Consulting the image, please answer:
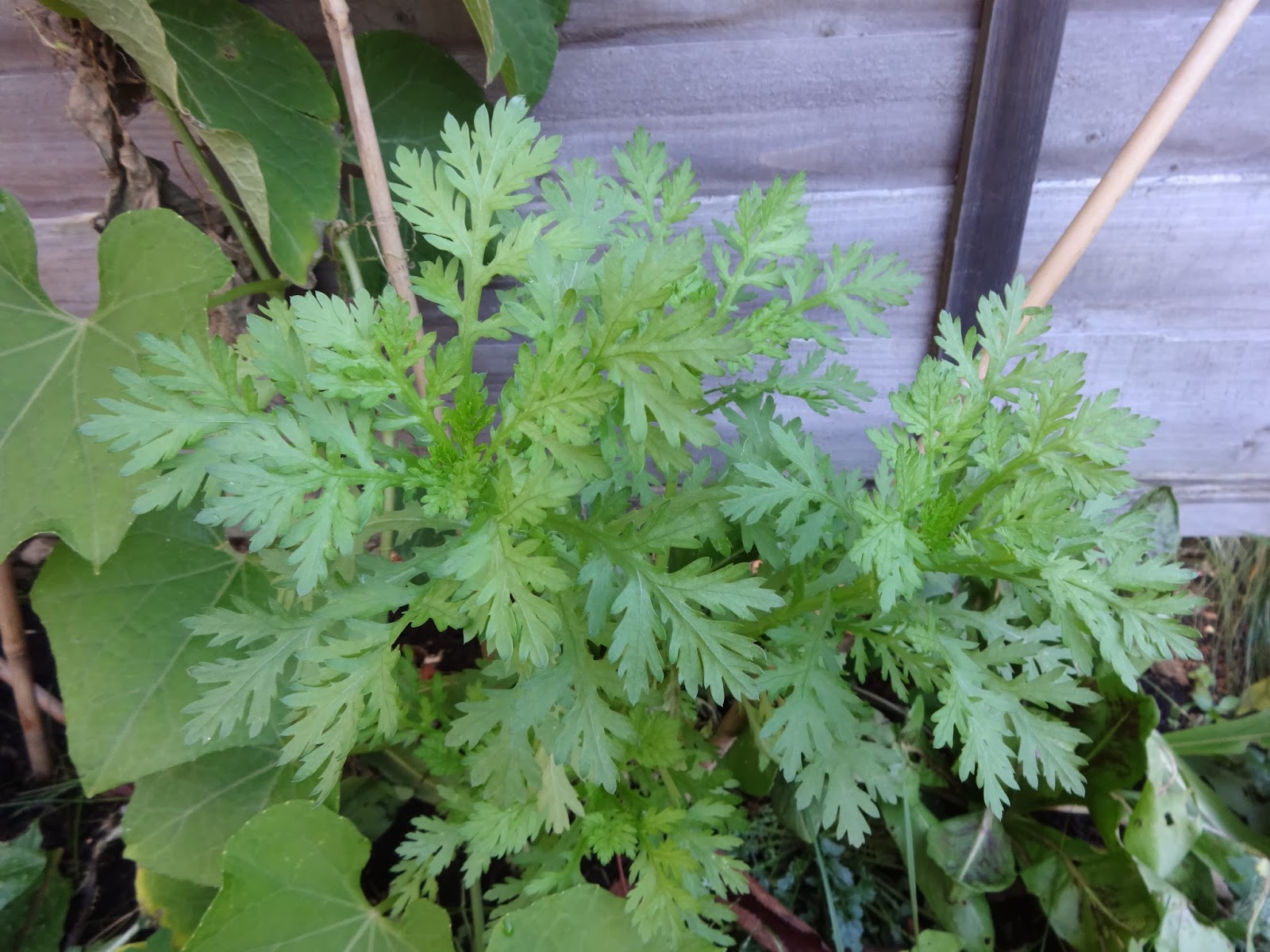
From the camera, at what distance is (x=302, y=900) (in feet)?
2.47

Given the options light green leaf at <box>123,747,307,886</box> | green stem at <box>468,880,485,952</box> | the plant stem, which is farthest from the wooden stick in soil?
the plant stem

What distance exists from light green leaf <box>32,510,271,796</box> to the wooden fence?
0.54 m

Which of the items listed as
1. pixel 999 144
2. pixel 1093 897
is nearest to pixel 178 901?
pixel 1093 897

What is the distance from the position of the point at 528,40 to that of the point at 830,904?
1.12 metres

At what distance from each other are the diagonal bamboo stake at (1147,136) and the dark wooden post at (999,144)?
6.1 inches

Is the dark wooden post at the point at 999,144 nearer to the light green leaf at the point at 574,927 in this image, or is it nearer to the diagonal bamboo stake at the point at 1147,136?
the diagonal bamboo stake at the point at 1147,136

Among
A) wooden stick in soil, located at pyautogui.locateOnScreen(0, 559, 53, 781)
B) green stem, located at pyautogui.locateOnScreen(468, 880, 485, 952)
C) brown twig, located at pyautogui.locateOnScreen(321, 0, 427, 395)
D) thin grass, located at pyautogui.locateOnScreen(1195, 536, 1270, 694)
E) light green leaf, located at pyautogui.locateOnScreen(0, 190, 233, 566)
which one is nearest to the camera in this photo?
brown twig, located at pyautogui.locateOnScreen(321, 0, 427, 395)

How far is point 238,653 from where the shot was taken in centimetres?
89

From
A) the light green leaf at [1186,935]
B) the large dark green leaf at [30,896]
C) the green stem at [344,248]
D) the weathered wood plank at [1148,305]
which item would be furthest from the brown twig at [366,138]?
the light green leaf at [1186,935]

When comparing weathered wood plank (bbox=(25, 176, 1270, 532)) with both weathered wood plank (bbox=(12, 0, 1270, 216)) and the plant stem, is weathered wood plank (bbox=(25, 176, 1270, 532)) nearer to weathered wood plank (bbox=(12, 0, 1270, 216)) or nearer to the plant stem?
weathered wood plank (bbox=(12, 0, 1270, 216))

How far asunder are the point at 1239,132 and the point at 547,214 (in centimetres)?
98

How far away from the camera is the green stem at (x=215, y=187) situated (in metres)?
0.79

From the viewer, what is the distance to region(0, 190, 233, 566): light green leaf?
0.77 m

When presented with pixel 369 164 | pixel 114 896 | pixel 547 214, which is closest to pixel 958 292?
pixel 547 214
